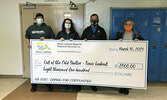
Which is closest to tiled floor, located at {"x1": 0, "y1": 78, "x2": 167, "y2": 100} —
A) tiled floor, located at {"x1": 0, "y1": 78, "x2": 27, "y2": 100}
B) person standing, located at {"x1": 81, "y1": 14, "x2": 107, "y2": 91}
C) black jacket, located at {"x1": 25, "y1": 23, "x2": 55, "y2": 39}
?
tiled floor, located at {"x1": 0, "y1": 78, "x2": 27, "y2": 100}

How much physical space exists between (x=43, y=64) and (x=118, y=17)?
2.07 m

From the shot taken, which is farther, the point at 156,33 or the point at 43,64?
the point at 156,33

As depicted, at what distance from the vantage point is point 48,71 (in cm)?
286

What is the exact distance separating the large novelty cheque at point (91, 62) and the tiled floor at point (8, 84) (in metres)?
0.71

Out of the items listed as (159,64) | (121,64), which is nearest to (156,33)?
(159,64)

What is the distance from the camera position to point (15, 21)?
3770 millimetres

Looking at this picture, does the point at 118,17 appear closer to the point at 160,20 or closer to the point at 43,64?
the point at 160,20

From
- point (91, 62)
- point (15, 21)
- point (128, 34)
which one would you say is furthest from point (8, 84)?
point (128, 34)

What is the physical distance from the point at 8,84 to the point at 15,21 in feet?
5.46

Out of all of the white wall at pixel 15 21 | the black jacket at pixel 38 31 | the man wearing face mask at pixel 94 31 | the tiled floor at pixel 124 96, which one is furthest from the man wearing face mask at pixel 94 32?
the tiled floor at pixel 124 96

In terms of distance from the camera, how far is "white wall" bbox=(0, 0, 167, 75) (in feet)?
11.4

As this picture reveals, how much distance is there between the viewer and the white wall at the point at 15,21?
11.4ft

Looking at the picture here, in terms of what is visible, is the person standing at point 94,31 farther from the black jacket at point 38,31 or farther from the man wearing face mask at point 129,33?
the black jacket at point 38,31

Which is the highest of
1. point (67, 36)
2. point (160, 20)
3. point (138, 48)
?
point (160, 20)
